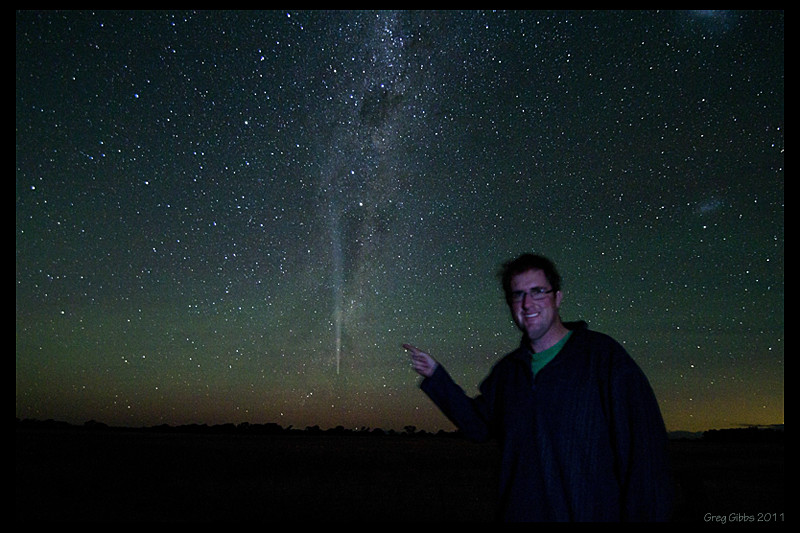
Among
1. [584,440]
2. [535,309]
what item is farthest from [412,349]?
[584,440]

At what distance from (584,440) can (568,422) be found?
9cm

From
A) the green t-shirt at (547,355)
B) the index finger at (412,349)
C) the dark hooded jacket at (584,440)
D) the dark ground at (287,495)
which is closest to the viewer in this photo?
the dark hooded jacket at (584,440)

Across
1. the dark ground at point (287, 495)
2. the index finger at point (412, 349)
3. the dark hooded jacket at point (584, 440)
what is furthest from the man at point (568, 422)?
the dark ground at point (287, 495)

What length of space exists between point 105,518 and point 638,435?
10.5 metres

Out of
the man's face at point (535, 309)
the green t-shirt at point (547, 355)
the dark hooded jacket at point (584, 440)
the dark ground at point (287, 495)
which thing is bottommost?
the dark ground at point (287, 495)

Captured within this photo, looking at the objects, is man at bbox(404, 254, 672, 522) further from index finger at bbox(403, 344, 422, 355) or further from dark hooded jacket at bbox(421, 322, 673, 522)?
index finger at bbox(403, 344, 422, 355)

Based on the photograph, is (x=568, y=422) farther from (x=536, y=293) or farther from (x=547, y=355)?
(x=536, y=293)

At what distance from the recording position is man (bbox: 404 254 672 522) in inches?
82.7

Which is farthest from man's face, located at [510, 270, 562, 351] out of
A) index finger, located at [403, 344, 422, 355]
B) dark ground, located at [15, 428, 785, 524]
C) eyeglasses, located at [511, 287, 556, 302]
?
dark ground, located at [15, 428, 785, 524]

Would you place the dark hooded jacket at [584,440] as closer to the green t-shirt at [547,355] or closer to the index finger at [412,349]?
the green t-shirt at [547,355]

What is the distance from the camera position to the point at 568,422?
90.1 inches

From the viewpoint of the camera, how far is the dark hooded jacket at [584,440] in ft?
6.85
